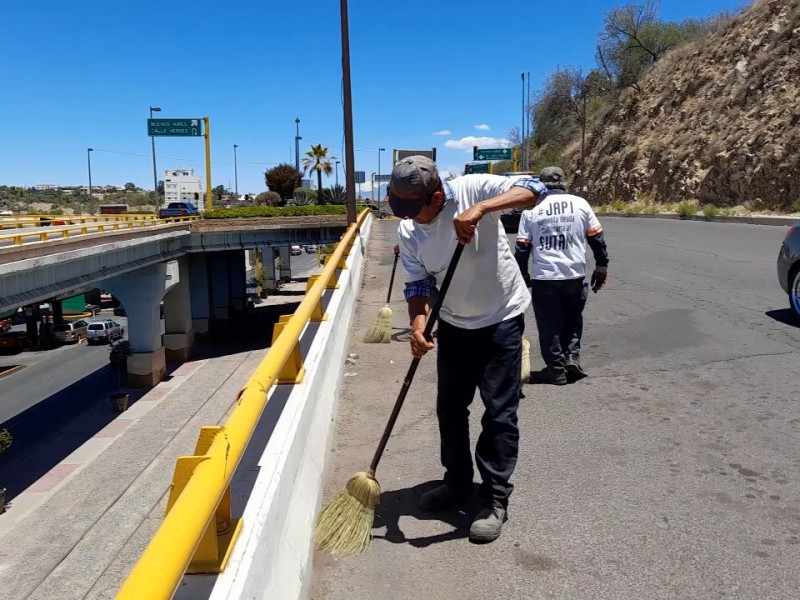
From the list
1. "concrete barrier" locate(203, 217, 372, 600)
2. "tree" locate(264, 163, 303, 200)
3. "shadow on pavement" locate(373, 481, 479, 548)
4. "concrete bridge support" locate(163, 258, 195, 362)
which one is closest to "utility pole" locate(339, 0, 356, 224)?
"concrete barrier" locate(203, 217, 372, 600)

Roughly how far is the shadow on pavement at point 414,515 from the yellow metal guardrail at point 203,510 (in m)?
1.12

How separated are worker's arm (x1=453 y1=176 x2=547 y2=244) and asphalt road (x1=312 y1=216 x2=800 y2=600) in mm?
1447

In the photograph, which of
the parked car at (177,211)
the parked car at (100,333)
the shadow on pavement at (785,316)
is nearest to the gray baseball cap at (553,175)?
the shadow on pavement at (785,316)

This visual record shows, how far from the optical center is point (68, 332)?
5119 cm

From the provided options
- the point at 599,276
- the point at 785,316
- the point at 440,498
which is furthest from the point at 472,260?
the point at 785,316

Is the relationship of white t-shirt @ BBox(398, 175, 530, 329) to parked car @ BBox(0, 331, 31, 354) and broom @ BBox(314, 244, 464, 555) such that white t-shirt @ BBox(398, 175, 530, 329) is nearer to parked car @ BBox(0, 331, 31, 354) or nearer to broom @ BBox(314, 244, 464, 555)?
broom @ BBox(314, 244, 464, 555)

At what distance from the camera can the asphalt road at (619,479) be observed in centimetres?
298

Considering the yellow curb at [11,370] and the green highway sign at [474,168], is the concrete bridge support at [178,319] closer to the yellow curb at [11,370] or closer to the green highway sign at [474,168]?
the yellow curb at [11,370]

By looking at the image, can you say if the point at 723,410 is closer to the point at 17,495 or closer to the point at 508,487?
the point at 508,487

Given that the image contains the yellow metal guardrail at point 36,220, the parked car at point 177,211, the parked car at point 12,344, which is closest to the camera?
the yellow metal guardrail at point 36,220

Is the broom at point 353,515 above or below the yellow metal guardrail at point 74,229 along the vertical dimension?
below

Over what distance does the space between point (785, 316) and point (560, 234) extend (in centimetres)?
409

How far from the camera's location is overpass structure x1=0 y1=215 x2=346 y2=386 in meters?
20.3

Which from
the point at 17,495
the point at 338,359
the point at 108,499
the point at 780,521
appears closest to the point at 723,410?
the point at 780,521
